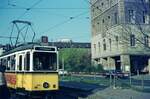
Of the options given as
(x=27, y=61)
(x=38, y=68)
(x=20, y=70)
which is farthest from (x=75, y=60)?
(x=38, y=68)

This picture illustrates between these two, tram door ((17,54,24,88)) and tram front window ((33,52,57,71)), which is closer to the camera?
tram front window ((33,52,57,71))

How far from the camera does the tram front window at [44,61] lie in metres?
17.6

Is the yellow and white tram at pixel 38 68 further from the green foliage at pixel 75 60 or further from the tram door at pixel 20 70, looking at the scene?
the green foliage at pixel 75 60

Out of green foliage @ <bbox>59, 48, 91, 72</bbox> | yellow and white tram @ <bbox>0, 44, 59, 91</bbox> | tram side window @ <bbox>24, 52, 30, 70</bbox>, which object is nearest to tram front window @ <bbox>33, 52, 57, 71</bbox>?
yellow and white tram @ <bbox>0, 44, 59, 91</bbox>

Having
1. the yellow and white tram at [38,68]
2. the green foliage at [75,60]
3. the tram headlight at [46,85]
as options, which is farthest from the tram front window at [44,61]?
the green foliage at [75,60]

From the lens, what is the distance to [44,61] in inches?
698

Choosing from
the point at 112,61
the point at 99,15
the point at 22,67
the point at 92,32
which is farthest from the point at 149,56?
the point at 22,67

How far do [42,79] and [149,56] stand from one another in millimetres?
40716

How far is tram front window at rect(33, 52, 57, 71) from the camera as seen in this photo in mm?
17578

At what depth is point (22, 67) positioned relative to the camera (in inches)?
724

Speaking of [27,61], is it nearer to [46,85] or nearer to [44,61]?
[44,61]

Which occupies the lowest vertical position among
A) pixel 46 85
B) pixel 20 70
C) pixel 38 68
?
pixel 46 85

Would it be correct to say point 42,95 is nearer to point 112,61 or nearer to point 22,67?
point 22,67

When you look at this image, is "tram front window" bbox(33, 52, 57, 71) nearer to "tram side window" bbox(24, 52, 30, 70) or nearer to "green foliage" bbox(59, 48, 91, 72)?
"tram side window" bbox(24, 52, 30, 70)
